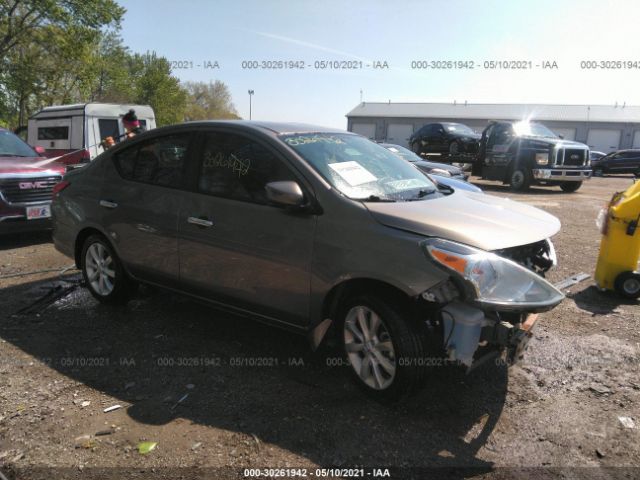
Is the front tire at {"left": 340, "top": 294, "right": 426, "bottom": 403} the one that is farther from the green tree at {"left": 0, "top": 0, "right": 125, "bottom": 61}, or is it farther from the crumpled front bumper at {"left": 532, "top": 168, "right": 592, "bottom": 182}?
the green tree at {"left": 0, "top": 0, "right": 125, "bottom": 61}

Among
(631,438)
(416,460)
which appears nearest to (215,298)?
(416,460)

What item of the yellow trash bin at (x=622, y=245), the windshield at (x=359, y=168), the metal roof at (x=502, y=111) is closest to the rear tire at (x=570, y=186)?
the yellow trash bin at (x=622, y=245)

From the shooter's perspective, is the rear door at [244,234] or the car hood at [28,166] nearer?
the rear door at [244,234]

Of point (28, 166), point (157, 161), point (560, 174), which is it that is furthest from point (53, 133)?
point (560, 174)

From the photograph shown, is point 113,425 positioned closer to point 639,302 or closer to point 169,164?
point 169,164

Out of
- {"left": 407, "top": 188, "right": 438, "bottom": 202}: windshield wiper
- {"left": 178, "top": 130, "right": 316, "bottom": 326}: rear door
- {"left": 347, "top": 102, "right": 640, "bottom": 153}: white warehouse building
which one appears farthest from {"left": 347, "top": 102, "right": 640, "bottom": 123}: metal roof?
{"left": 178, "top": 130, "right": 316, "bottom": 326}: rear door

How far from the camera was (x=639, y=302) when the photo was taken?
4.97m

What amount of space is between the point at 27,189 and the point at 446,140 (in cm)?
1635

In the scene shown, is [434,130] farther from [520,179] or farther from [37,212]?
[37,212]

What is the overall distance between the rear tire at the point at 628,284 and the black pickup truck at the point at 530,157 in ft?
34.3

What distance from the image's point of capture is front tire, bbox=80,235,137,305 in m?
4.61

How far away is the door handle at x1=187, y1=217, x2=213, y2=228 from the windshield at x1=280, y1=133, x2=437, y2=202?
33.7 inches

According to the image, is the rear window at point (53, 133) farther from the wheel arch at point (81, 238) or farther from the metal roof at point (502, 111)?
the metal roof at point (502, 111)

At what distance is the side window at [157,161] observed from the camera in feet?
13.2
